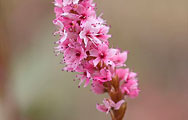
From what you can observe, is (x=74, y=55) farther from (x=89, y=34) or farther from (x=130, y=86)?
(x=130, y=86)

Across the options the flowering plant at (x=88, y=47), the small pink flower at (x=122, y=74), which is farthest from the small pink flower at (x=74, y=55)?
the small pink flower at (x=122, y=74)

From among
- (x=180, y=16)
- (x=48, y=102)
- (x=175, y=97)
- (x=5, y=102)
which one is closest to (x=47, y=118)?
(x=48, y=102)

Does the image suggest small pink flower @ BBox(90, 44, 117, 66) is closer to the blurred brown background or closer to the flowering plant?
the flowering plant

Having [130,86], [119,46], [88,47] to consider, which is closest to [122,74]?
[130,86]

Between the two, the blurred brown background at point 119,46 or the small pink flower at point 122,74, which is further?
the blurred brown background at point 119,46

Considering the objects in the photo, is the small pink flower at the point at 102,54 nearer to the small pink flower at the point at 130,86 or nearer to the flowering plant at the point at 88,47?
the flowering plant at the point at 88,47

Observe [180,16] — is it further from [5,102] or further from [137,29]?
[5,102]

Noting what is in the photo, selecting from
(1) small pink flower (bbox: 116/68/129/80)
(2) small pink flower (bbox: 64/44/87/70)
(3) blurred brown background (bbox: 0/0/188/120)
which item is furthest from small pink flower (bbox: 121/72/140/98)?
(3) blurred brown background (bbox: 0/0/188/120)
